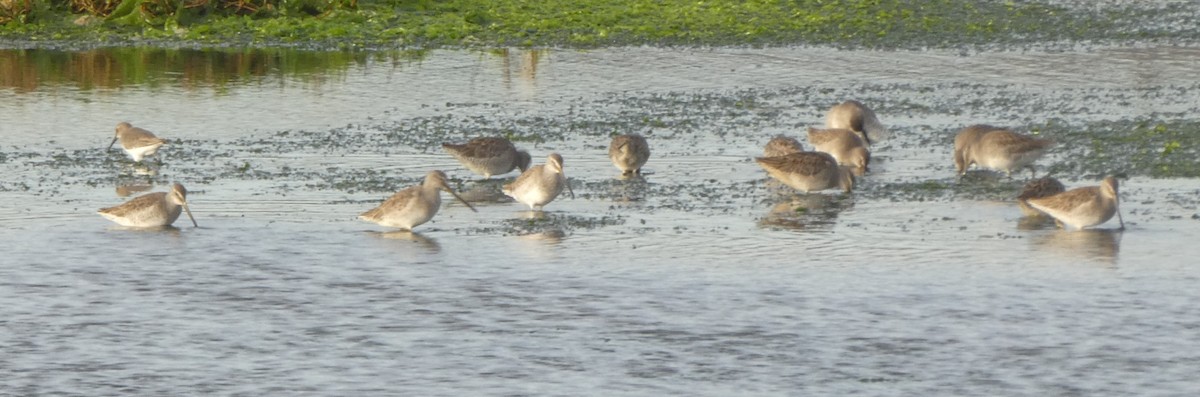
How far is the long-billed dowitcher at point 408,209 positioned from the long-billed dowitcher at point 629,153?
245 cm

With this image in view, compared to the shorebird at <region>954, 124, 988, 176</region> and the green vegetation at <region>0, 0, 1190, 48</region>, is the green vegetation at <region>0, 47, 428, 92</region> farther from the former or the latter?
the shorebird at <region>954, 124, 988, 176</region>

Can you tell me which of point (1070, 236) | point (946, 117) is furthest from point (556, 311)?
point (946, 117)

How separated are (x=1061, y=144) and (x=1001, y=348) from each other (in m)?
7.43

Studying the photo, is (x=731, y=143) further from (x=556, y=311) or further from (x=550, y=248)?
(x=556, y=311)

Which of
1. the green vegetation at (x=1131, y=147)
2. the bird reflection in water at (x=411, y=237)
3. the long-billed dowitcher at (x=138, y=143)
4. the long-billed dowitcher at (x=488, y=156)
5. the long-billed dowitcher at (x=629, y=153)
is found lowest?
the long-billed dowitcher at (x=138, y=143)

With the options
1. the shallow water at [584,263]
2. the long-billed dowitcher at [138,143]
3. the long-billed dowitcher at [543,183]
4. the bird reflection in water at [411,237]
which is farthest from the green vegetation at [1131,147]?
the long-billed dowitcher at [138,143]

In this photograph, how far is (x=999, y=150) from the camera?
591 inches

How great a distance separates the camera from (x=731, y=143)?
17.0 m

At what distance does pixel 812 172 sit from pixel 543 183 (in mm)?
2157

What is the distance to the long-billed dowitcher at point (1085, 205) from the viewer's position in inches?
490

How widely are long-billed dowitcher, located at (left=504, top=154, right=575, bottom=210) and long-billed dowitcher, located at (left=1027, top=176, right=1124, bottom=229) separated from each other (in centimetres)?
323

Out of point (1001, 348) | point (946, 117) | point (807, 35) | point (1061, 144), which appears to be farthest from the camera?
point (807, 35)

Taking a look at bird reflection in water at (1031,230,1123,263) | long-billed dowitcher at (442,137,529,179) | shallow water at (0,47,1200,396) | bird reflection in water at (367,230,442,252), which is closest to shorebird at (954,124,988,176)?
shallow water at (0,47,1200,396)

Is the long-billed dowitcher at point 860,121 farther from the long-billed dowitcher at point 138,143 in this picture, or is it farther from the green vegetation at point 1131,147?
the long-billed dowitcher at point 138,143
